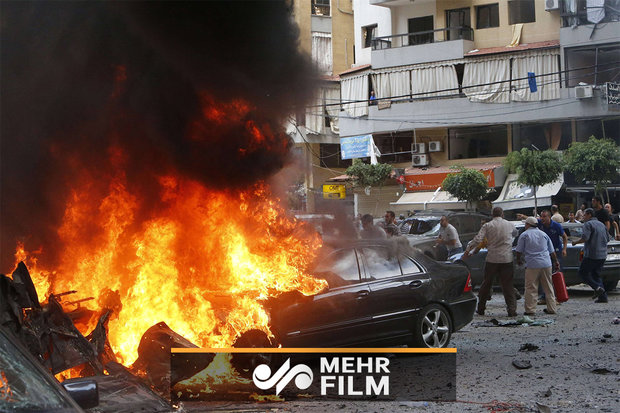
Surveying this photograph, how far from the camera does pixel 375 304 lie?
29.5ft

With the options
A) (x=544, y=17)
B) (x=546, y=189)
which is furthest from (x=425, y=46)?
(x=546, y=189)

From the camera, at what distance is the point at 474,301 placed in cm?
1020

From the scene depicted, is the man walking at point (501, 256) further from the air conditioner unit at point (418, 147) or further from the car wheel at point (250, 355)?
the air conditioner unit at point (418, 147)

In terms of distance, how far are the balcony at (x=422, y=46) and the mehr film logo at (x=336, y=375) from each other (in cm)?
3002

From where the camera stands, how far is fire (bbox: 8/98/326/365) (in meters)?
8.58

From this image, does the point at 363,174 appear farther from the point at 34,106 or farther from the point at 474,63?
the point at 34,106

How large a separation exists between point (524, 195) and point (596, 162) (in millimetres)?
3928

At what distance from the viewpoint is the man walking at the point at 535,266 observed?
13344 mm

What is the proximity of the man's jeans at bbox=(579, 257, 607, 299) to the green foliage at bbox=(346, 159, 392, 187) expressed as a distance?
927 inches

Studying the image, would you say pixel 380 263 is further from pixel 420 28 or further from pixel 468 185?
pixel 420 28

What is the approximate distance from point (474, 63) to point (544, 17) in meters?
3.86

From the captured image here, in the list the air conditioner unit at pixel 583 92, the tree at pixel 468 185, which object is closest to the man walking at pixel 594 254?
the tree at pixel 468 185

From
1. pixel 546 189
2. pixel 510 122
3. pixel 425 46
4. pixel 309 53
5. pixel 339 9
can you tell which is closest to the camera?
pixel 309 53

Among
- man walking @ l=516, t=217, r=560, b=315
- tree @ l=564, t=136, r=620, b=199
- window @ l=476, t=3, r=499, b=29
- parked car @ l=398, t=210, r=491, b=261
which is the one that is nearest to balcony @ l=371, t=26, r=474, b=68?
window @ l=476, t=3, r=499, b=29
